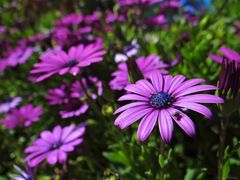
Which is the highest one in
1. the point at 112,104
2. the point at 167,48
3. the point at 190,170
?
the point at 167,48

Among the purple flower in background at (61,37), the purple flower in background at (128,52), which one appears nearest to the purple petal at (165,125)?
the purple flower in background at (128,52)

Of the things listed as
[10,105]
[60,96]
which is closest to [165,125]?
[60,96]

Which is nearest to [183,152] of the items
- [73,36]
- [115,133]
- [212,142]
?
[212,142]

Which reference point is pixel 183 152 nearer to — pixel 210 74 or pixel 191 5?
pixel 210 74

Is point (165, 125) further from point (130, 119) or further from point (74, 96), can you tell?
point (74, 96)

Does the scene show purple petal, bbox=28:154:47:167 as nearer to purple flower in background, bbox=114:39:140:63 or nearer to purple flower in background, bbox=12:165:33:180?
purple flower in background, bbox=12:165:33:180
